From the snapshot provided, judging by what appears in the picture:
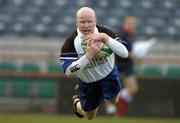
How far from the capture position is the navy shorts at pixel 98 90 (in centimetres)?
886

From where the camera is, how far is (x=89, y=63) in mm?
8250

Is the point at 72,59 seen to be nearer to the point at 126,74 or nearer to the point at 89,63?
the point at 89,63

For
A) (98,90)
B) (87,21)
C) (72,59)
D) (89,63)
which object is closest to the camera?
(87,21)

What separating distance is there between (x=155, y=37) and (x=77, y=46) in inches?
506

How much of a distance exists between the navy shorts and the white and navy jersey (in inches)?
7.4

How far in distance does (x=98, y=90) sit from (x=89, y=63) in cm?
87

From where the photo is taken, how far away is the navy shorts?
886 centimetres

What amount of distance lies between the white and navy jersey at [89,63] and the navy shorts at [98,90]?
187mm

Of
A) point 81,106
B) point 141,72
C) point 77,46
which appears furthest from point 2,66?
point 77,46

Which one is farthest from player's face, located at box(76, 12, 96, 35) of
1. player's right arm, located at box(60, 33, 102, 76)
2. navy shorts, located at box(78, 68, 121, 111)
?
navy shorts, located at box(78, 68, 121, 111)

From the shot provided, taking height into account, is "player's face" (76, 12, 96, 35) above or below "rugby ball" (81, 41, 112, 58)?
above

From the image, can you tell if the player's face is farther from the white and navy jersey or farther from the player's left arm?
the white and navy jersey

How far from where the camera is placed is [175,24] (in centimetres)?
2206

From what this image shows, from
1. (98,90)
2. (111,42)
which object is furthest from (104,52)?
(98,90)
